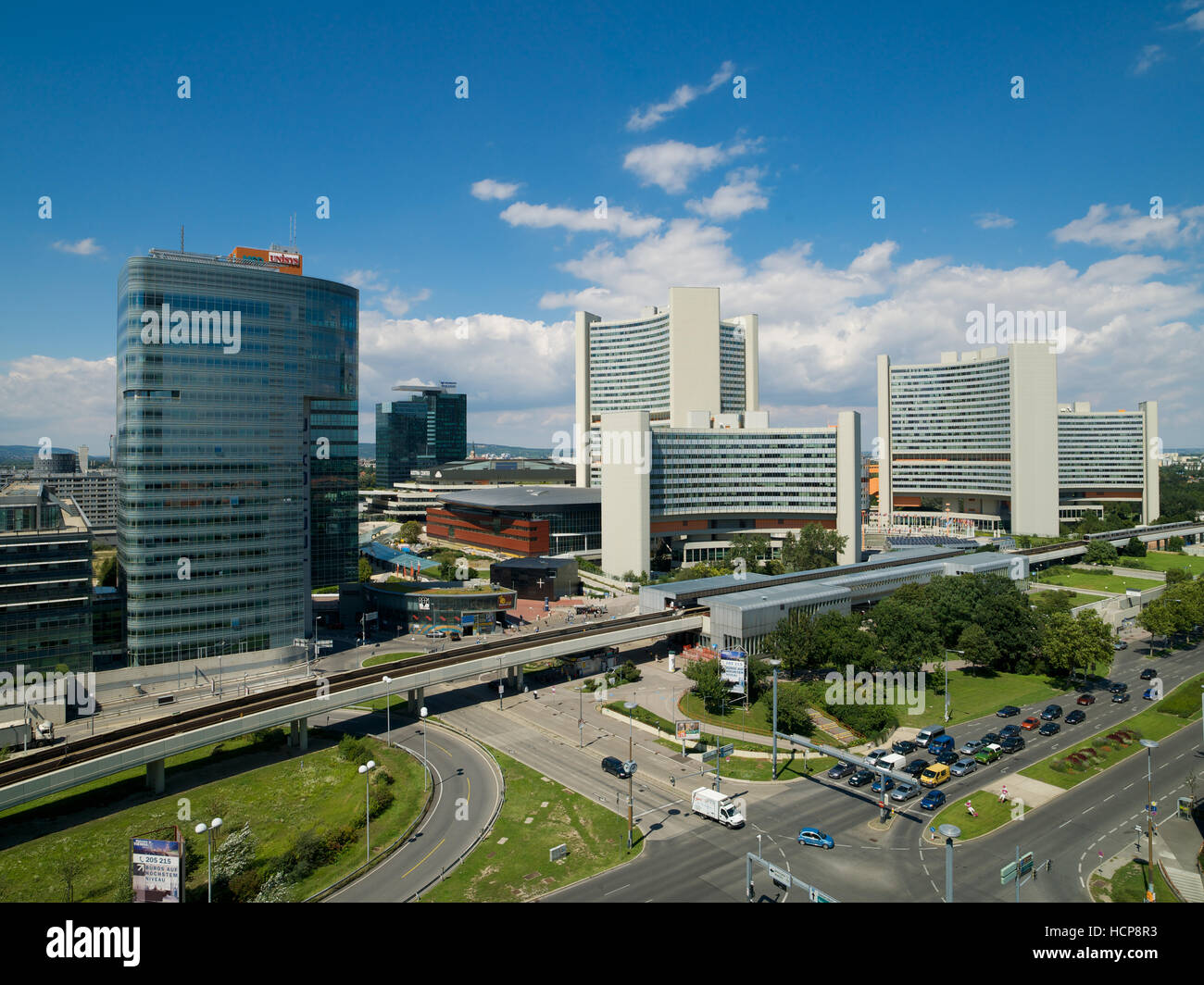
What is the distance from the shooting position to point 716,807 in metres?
36.3

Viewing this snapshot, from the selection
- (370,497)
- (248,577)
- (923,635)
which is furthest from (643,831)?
(370,497)

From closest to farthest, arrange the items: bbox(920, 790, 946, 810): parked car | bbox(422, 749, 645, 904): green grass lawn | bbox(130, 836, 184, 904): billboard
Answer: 1. bbox(130, 836, 184, 904): billboard
2. bbox(422, 749, 645, 904): green grass lawn
3. bbox(920, 790, 946, 810): parked car

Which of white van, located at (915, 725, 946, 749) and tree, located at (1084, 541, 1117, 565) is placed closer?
white van, located at (915, 725, 946, 749)

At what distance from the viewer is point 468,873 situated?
31797 millimetres

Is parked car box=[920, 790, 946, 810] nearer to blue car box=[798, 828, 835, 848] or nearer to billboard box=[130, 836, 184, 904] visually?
blue car box=[798, 828, 835, 848]

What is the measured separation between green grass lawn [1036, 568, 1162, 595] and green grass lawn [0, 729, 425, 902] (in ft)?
311

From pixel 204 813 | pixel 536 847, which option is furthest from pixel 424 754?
pixel 536 847

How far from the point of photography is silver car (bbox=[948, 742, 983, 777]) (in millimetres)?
42125

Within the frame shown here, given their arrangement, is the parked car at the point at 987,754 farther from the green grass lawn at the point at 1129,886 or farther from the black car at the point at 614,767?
the black car at the point at 614,767

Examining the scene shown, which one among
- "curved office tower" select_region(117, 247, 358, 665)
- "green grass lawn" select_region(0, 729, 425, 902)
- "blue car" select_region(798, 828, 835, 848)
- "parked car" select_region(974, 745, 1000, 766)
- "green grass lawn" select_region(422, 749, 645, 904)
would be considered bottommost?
"green grass lawn" select_region(0, 729, 425, 902)

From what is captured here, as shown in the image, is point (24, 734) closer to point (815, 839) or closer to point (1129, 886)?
point (815, 839)

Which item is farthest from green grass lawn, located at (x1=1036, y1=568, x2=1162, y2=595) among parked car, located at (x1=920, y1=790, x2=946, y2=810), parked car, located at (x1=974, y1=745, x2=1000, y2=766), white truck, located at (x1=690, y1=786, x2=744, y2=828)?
white truck, located at (x1=690, y1=786, x2=744, y2=828)

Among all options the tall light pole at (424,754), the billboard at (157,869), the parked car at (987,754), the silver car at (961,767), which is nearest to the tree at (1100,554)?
the parked car at (987,754)
